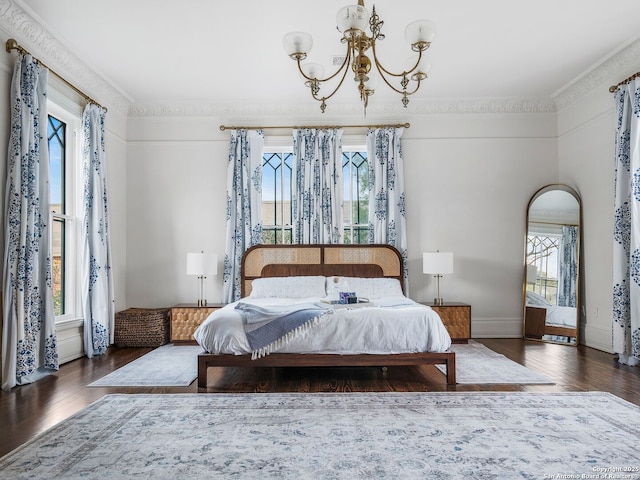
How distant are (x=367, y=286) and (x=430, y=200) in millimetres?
1546

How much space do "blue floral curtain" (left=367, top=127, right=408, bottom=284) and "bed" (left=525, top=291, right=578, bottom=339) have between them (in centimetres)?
165

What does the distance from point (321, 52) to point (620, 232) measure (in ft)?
11.4

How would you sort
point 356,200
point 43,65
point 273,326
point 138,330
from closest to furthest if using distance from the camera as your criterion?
point 273,326 → point 43,65 → point 138,330 → point 356,200

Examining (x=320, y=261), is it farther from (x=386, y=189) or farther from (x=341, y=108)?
(x=341, y=108)

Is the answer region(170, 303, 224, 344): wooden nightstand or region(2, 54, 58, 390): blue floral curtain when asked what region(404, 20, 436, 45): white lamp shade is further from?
region(170, 303, 224, 344): wooden nightstand

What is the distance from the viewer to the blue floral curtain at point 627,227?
448 centimetres

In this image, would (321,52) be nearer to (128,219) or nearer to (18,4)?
(18,4)

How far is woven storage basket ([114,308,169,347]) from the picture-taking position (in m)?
→ 5.61

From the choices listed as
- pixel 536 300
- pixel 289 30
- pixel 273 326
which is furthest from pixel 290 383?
pixel 536 300

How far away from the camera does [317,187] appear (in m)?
6.21

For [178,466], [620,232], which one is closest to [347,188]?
[620,232]

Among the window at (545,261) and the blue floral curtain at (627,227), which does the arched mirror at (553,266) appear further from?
the blue floral curtain at (627,227)

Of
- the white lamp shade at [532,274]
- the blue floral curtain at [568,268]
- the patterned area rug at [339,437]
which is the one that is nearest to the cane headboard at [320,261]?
the white lamp shade at [532,274]

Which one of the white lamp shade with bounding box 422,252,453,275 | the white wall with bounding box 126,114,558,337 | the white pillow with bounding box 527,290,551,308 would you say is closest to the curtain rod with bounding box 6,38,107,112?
the white wall with bounding box 126,114,558,337
